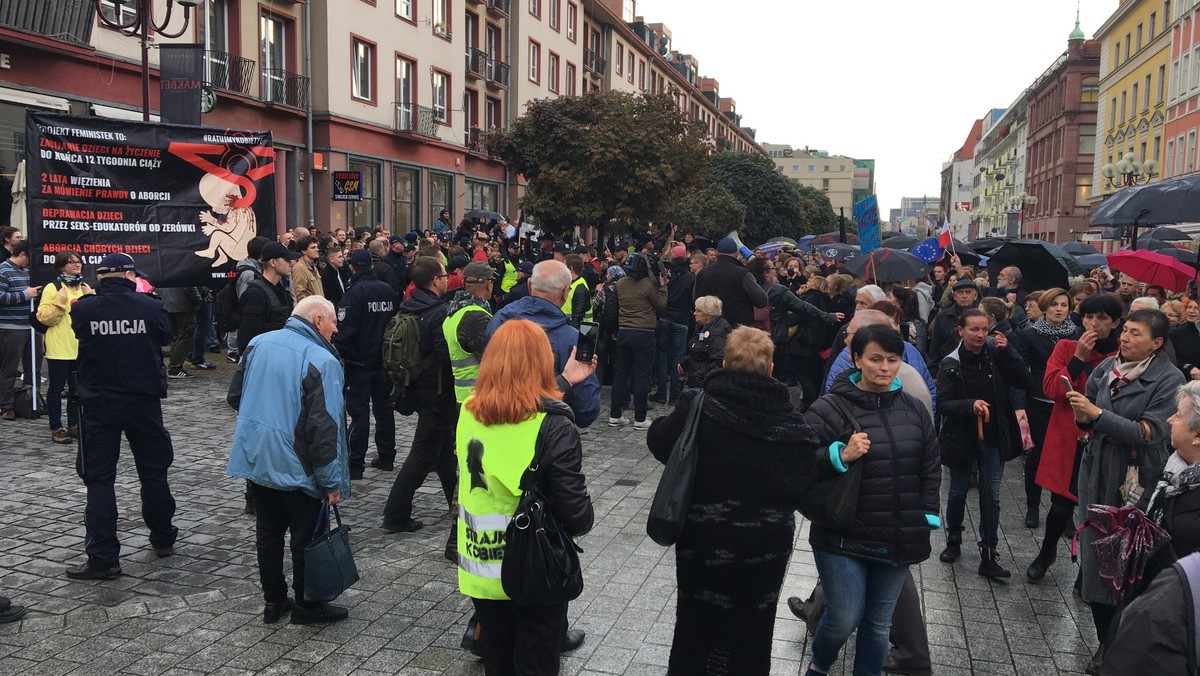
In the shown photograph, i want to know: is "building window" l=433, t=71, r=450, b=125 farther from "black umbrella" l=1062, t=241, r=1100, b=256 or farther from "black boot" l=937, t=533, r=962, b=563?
"black boot" l=937, t=533, r=962, b=563

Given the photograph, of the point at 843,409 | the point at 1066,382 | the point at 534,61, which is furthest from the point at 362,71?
the point at 843,409

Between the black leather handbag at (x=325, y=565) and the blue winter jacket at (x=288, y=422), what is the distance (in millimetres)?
268

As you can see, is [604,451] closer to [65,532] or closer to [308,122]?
[65,532]

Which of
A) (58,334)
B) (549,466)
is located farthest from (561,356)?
(58,334)

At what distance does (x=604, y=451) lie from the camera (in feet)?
30.9

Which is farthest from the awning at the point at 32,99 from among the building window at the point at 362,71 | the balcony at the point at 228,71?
the building window at the point at 362,71

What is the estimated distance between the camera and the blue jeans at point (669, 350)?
11820 millimetres

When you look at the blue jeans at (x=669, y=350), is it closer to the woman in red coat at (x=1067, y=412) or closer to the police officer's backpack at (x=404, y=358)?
the police officer's backpack at (x=404, y=358)

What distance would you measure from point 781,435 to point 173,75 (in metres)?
10.8

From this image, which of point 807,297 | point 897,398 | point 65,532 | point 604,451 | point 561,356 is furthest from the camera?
point 807,297

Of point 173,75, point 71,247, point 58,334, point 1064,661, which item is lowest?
point 1064,661

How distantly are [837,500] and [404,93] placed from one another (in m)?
28.0

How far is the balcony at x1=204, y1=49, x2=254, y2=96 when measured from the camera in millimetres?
20953

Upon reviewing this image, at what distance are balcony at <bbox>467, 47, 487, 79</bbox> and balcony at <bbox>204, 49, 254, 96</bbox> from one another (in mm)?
12514
